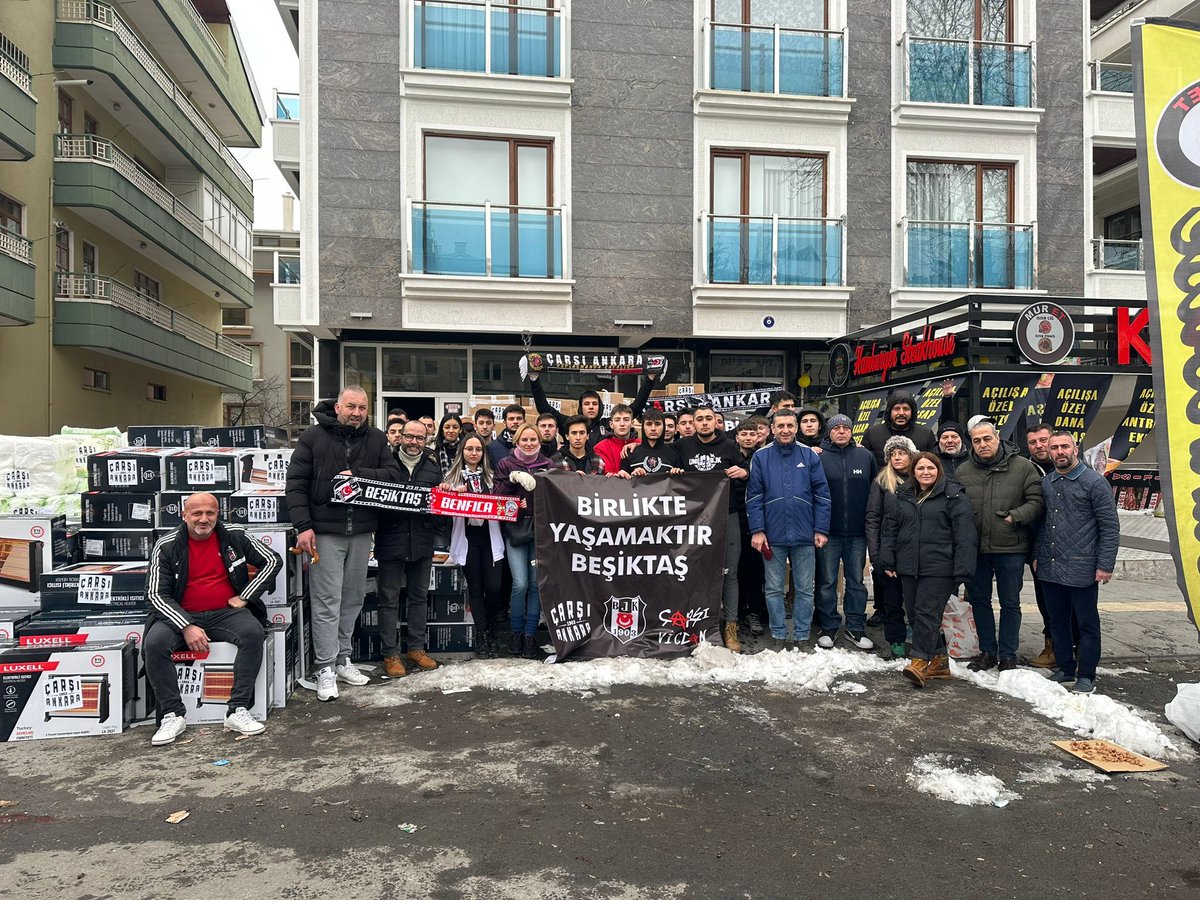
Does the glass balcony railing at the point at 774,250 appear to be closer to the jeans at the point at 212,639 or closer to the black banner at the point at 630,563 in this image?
the black banner at the point at 630,563

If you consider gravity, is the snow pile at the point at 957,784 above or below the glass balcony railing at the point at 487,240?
below

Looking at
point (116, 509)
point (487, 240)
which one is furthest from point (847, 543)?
point (487, 240)

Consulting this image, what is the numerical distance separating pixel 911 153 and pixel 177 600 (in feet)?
51.8

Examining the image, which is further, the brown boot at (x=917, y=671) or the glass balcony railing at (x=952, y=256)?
the glass balcony railing at (x=952, y=256)

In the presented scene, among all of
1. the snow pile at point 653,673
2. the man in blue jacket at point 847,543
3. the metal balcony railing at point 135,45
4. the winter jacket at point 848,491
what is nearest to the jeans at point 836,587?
the man in blue jacket at point 847,543

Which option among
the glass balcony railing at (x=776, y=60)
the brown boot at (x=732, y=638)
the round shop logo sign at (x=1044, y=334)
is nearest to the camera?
the brown boot at (x=732, y=638)

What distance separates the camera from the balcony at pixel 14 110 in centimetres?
1566

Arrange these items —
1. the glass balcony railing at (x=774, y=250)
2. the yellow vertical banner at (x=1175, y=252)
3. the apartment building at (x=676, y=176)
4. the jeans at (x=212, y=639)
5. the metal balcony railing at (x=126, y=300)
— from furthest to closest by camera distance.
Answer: the metal balcony railing at (x=126, y=300), the glass balcony railing at (x=774, y=250), the apartment building at (x=676, y=176), the jeans at (x=212, y=639), the yellow vertical banner at (x=1175, y=252)

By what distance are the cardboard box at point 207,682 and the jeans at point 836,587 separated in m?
4.93

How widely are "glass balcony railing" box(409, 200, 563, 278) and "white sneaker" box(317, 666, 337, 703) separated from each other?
988 centimetres

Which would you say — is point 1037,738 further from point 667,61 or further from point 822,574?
point 667,61

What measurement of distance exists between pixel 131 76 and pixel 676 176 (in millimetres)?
15715

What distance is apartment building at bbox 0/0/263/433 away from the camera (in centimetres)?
1812

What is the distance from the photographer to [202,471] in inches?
270
